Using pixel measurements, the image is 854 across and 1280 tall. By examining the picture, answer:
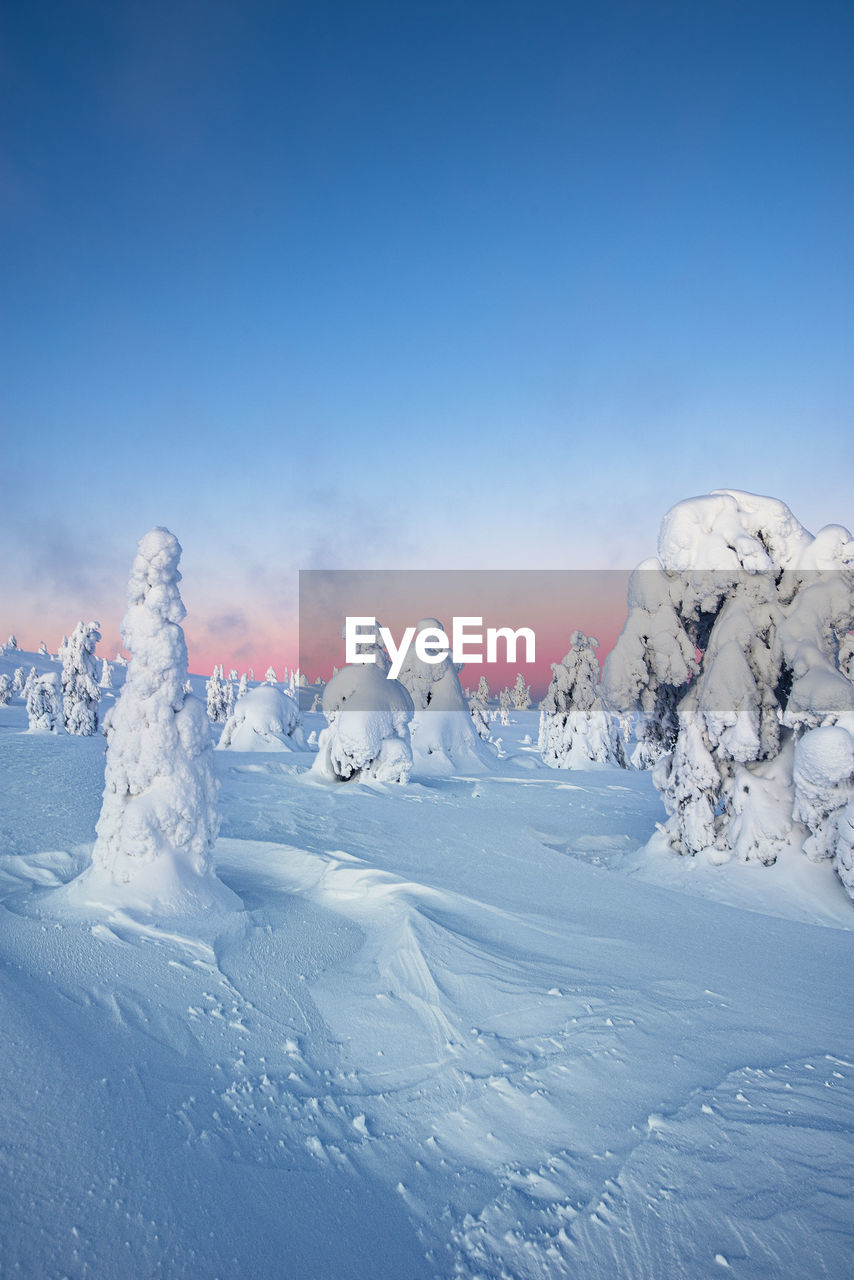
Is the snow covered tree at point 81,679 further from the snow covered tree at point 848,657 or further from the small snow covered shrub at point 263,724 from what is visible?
the snow covered tree at point 848,657

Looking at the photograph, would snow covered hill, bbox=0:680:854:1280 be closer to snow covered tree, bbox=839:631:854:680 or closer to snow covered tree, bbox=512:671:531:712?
snow covered tree, bbox=839:631:854:680

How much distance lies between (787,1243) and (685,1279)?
0.52m

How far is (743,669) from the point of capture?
8.66 meters

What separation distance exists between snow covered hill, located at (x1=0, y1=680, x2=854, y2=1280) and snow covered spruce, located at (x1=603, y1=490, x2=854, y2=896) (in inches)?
54.0

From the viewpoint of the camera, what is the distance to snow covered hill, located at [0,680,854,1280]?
2555 mm

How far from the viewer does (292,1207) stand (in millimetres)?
2725

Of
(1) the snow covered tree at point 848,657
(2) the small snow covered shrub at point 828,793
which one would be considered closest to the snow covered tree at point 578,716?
(1) the snow covered tree at point 848,657

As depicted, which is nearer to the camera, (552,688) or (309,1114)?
(309,1114)

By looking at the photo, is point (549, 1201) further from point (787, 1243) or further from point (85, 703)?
point (85, 703)

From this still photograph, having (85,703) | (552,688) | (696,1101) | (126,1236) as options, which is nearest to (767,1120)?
(696,1101)

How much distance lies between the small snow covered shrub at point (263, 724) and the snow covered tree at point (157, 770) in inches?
734

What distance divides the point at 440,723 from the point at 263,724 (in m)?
7.65

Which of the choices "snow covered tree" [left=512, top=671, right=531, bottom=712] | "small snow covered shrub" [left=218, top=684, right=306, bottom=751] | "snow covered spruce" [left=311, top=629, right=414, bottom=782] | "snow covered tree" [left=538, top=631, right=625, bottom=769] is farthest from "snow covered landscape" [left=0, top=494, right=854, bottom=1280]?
"snow covered tree" [left=512, top=671, right=531, bottom=712]

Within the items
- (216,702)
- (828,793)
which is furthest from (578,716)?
(216,702)
